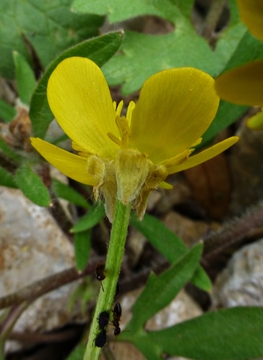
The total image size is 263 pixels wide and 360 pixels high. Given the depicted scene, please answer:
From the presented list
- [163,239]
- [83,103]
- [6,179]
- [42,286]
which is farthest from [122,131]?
[42,286]

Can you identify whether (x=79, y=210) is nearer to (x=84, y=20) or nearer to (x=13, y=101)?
(x=13, y=101)

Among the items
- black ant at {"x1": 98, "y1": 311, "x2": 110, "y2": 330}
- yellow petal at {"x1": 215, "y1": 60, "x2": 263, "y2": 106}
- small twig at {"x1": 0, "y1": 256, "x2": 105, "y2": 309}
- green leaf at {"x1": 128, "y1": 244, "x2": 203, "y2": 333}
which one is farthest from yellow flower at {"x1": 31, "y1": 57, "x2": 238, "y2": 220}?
small twig at {"x1": 0, "y1": 256, "x2": 105, "y2": 309}

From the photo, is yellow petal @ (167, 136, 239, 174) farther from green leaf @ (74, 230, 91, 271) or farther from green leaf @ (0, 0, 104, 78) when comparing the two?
green leaf @ (0, 0, 104, 78)

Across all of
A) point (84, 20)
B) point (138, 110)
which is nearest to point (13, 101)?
point (84, 20)

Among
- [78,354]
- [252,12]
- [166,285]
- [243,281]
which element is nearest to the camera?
[252,12]

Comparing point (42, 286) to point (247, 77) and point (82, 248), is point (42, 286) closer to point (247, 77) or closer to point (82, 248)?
point (82, 248)

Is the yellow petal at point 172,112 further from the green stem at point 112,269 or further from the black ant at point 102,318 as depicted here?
the black ant at point 102,318
